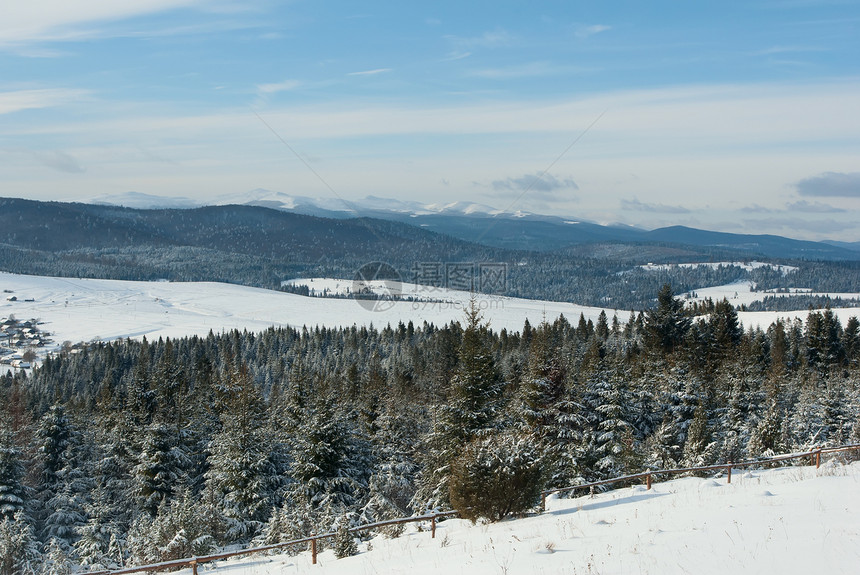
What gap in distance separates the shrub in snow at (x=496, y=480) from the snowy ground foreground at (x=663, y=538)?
17.6 inches

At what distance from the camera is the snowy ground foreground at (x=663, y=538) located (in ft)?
32.8

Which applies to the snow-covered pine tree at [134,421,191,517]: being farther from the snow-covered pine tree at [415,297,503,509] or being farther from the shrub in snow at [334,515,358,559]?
the shrub in snow at [334,515,358,559]

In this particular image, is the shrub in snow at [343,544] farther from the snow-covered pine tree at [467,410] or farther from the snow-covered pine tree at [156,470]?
the snow-covered pine tree at [156,470]

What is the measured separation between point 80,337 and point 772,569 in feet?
673

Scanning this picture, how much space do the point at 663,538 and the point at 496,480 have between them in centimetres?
434

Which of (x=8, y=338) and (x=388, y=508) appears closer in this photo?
(x=388, y=508)

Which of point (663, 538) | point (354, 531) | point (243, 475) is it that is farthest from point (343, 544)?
point (243, 475)

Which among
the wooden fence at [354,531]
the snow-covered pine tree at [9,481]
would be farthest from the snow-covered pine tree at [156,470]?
the wooden fence at [354,531]

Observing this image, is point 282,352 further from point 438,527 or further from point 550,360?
point 438,527

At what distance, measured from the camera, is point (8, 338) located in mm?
184000

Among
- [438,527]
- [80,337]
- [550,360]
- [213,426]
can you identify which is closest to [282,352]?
[80,337]

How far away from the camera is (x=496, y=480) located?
1463 cm

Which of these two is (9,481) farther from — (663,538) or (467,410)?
(663,538)

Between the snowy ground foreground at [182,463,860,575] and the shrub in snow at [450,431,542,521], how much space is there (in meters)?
0.45
